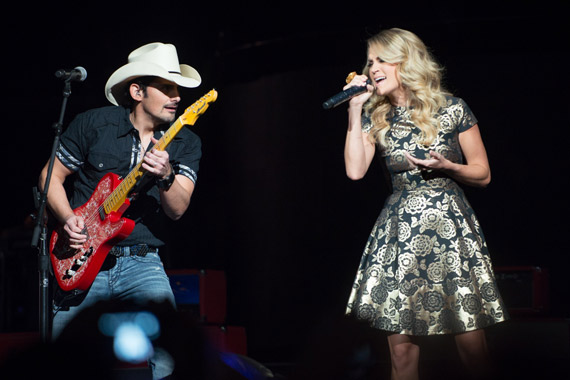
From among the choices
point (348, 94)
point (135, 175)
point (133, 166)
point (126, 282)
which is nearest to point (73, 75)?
point (133, 166)

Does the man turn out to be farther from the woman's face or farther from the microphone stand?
the woman's face

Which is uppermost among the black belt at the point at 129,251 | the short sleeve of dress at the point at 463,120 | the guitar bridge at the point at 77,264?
the short sleeve of dress at the point at 463,120

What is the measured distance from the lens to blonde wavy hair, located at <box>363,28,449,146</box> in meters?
2.97

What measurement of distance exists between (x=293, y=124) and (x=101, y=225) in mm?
3787

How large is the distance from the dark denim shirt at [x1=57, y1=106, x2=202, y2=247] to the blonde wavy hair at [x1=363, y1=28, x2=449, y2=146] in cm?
86

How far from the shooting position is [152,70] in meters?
3.22

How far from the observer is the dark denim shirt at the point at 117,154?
3.17 meters

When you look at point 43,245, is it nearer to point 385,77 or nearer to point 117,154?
point 117,154

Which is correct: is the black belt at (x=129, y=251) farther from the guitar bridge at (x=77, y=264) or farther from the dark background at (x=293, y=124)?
the dark background at (x=293, y=124)

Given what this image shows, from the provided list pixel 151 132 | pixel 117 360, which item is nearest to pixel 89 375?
pixel 117 360

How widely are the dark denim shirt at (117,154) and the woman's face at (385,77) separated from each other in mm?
872

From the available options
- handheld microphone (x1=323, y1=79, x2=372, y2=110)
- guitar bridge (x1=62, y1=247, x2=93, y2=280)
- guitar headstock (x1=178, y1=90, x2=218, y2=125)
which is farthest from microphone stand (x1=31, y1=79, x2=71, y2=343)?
handheld microphone (x1=323, y1=79, x2=372, y2=110)

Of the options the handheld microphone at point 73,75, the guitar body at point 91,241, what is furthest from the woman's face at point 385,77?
the handheld microphone at point 73,75

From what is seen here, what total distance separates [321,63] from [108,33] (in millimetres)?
1886
